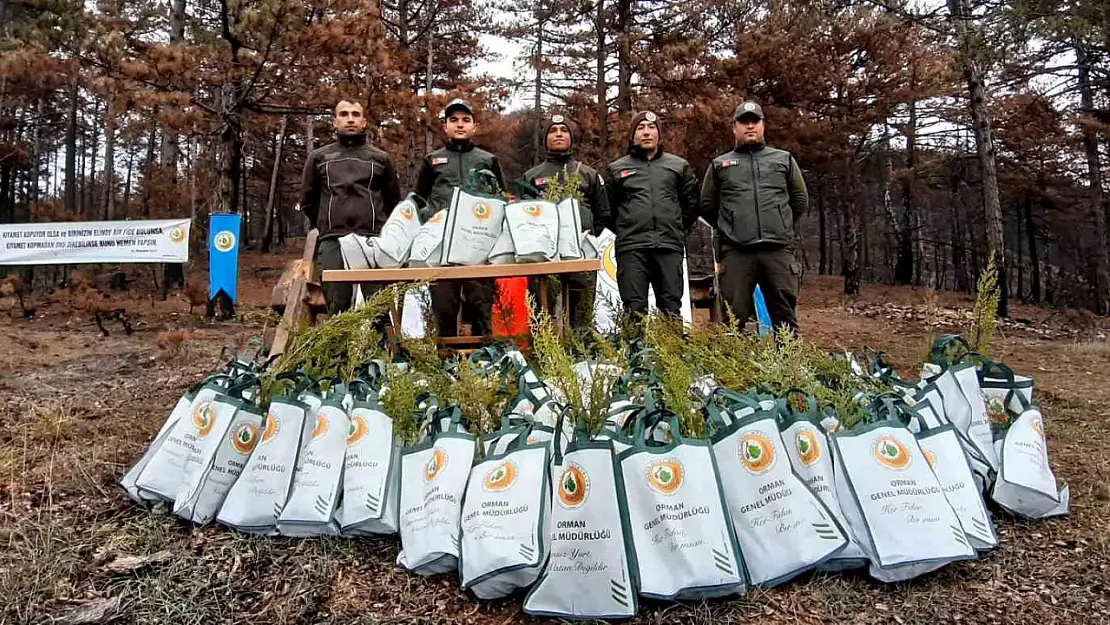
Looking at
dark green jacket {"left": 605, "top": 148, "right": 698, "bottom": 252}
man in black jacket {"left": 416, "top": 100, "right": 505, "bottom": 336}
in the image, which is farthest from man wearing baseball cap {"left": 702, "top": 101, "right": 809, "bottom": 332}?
man in black jacket {"left": 416, "top": 100, "right": 505, "bottom": 336}

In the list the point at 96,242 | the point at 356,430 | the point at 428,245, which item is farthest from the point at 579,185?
the point at 96,242

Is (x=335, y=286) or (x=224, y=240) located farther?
(x=224, y=240)

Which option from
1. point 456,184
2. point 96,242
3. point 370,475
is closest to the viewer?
point 370,475

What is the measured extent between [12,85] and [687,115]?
1629cm

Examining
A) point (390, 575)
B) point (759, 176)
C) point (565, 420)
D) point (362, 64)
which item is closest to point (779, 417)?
point (565, 420)

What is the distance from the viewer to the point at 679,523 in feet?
5.24

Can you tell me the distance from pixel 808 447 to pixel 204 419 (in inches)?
72.3

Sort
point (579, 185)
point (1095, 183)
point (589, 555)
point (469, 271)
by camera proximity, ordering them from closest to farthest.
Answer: point (589, 555), point (469, 271), point (579, 185), point (1095, 183)

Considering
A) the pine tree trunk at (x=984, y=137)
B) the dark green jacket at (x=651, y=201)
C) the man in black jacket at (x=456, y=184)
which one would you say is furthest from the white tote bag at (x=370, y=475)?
the pine tree trunk at (x=984, y=137)

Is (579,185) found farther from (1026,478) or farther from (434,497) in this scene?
(1026,478)

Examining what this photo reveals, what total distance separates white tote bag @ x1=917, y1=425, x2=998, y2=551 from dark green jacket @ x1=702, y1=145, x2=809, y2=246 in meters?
1.94

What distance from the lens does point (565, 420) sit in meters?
2.04

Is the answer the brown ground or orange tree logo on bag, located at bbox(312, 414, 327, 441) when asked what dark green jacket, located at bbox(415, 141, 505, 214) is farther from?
orange tree logo on bag, located at bbox(312, 414, 327, 441)

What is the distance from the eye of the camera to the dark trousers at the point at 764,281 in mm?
3689
